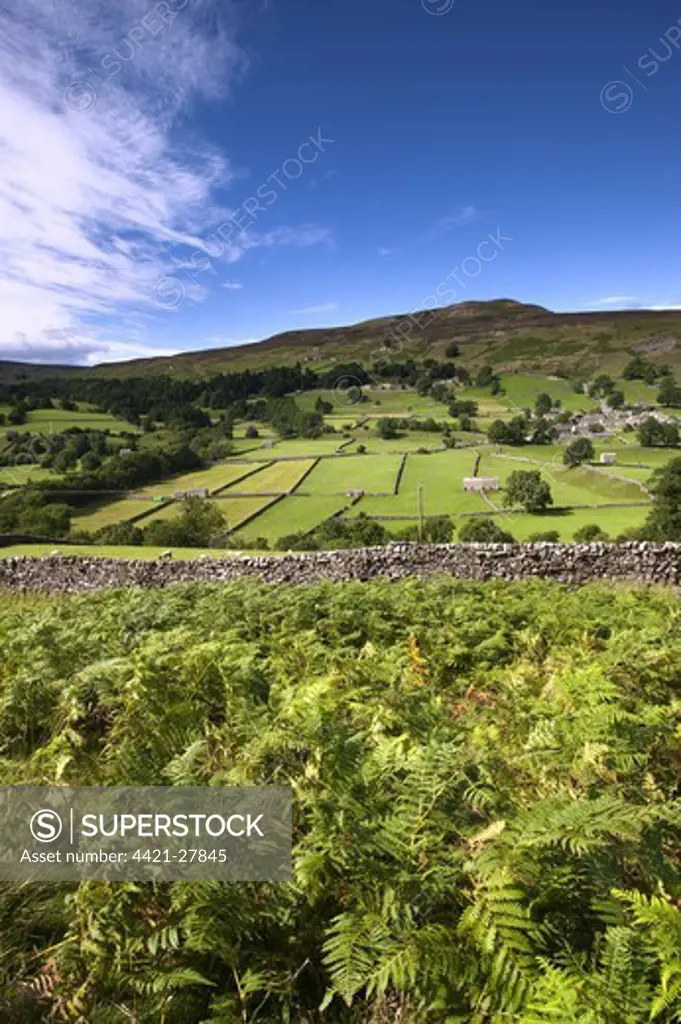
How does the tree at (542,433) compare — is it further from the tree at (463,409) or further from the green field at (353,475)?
the green field at (353,475)

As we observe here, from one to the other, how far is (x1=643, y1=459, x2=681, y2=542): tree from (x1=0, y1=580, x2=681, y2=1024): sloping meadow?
133 feet

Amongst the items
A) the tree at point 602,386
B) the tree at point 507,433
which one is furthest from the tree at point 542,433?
the tree at point 602,386

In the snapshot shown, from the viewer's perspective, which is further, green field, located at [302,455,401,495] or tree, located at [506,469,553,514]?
green field, located at [302,455,401,495]

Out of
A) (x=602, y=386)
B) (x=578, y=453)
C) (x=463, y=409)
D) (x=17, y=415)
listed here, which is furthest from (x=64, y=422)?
(x=602, y=386)

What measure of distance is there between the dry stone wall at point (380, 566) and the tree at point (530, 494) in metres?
47.7

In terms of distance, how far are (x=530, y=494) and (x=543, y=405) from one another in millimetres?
82577

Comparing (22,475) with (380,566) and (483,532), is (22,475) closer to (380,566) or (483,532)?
(483,532)

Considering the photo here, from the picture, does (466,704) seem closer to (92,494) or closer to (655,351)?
(92,494)

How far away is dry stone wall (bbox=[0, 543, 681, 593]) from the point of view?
18.1 m

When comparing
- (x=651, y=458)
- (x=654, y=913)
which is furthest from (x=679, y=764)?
(x=651, y=458)

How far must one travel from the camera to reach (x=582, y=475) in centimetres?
7994

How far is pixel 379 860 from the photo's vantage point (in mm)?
3023

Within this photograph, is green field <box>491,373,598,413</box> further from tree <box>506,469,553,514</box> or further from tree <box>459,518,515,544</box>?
tree <box>459,518,515,544</box>

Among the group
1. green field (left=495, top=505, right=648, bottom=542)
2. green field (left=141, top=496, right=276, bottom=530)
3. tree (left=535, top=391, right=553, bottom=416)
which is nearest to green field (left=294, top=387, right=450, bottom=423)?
tree (left=535, top=391, right=553, bottom=416)
